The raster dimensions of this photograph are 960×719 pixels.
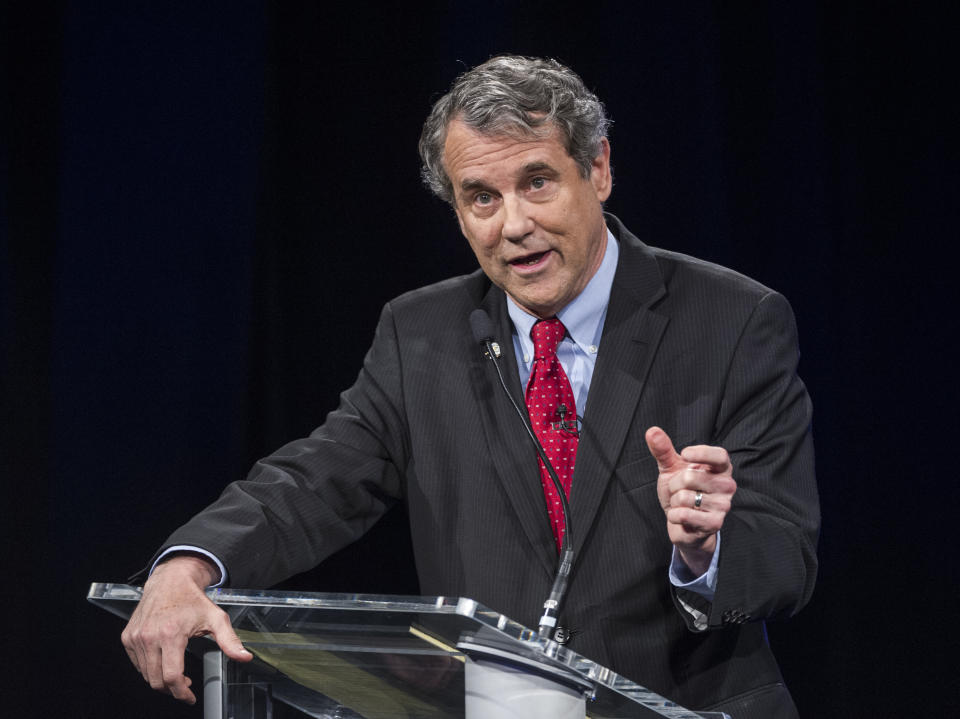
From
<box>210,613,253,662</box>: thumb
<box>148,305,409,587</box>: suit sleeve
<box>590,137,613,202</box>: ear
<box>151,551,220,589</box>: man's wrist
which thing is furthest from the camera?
<box>590,137,613,202</box>: ear

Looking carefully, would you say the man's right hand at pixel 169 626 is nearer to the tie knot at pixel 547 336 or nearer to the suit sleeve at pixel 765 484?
the suit sleeve at pixel 765 484

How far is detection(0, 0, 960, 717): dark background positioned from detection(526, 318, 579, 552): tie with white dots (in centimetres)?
70

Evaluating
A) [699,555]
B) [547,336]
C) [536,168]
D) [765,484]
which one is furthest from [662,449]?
[536,168]

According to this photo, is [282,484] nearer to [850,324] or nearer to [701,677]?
[701,677]

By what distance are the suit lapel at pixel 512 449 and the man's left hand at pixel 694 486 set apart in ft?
1.71

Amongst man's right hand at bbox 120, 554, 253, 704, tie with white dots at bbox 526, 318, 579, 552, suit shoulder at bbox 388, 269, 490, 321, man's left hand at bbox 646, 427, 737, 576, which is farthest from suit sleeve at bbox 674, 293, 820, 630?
man's right hand at bbox 120, 554, 253, 704

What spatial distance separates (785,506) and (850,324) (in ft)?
3.20

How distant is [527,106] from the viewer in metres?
2.14

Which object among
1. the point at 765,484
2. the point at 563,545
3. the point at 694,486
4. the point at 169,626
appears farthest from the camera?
the point at 765,484

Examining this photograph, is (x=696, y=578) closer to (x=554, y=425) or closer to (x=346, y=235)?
(x=554, y=425)

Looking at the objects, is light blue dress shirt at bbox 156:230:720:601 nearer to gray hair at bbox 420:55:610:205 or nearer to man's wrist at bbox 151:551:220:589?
gray hair at bbox 420:55:610:205

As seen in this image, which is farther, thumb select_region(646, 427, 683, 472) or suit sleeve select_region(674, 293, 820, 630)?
suit sleeve select_region(674, 293, 820, 630)

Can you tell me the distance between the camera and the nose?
84.0 inches

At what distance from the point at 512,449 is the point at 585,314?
0.31m
